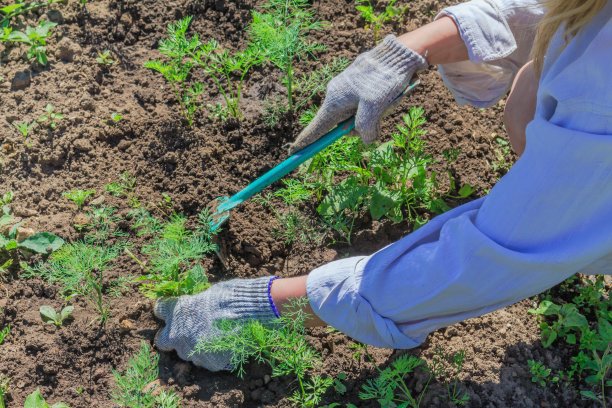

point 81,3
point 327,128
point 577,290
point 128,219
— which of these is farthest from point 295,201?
point 81,3

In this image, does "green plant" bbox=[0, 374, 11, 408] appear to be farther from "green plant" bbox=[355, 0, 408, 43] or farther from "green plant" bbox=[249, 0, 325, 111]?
"green plant" bbox=[355, 0, 408, 43]

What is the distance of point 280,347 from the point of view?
7.62 feet

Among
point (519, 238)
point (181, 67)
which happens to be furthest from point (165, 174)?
point (519, 238)

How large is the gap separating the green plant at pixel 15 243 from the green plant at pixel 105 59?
0.81 m

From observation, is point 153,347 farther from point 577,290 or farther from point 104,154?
point 577,290

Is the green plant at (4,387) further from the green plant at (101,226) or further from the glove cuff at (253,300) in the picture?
the glove cuff at (253,300)

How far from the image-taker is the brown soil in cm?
247

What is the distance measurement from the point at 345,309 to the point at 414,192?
2.50 feet

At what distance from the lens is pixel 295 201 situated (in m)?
2.83

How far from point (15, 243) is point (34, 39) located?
1.02 meters

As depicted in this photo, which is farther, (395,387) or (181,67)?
(181,67)

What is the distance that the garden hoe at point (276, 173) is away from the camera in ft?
8.43

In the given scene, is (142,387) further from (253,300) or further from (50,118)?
(50,118)

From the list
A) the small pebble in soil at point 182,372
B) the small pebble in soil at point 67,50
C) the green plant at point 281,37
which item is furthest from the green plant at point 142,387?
the small pebble in soil at point 67,50
